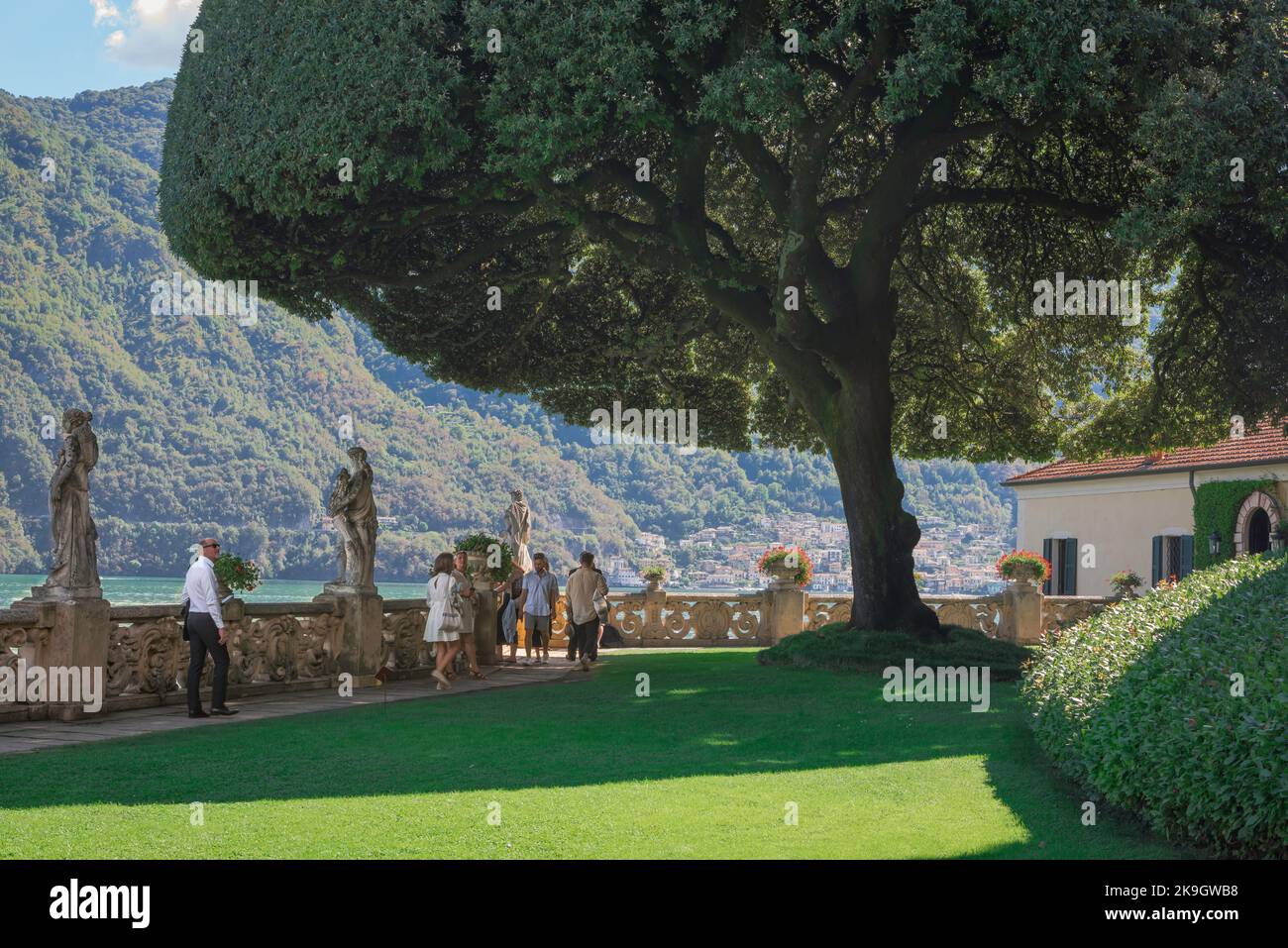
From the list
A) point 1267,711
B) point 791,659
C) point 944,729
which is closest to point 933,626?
point 791,659

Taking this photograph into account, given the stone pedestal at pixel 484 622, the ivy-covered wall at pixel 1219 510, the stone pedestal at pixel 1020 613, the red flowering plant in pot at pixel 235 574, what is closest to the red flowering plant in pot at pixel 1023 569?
the stone pedestal at pixel 1020 613

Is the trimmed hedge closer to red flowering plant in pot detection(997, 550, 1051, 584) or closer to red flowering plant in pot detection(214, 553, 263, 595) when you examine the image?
red flowering plant in pot detection(214, 553, 263, 595)

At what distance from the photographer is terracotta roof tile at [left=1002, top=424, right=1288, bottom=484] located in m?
32.8

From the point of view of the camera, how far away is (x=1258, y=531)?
1294 inches

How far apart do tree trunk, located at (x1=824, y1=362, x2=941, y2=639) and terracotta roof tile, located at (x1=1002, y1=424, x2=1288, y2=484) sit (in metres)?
10.7

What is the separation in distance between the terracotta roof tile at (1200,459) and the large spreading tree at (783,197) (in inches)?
250

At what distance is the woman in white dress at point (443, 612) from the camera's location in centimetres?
1848

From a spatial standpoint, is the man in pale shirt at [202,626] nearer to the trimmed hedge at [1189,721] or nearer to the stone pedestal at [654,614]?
the trimmed hedge at [1189,721]

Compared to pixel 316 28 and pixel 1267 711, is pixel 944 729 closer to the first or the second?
pixel 1267 711

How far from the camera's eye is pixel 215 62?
19141 millimetres

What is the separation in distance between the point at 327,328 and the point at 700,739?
95.5 metres

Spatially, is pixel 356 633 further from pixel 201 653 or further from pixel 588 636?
pixel 588 636

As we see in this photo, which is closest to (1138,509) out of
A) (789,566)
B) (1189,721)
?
(789,566)

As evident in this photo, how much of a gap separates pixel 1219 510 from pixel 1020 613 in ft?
22.2
